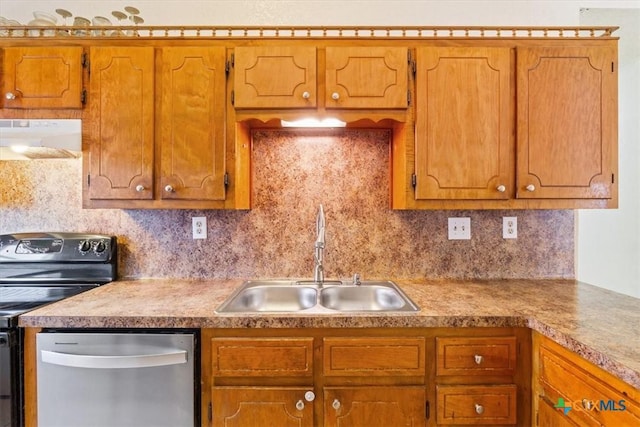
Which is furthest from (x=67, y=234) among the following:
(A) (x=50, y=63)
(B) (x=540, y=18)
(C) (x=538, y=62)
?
(B) (x=540, y=18)

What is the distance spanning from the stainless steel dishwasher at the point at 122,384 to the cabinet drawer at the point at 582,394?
1279 mm

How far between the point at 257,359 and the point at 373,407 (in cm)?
48

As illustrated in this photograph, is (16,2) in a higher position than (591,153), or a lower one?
higher

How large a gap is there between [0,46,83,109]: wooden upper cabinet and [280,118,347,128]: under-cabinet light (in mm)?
985

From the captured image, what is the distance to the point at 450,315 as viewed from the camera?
1271 millimetres

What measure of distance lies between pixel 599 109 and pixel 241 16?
1.92 m

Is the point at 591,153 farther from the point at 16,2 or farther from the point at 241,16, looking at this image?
the point at 16,2

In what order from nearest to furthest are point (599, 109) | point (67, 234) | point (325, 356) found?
point (325, 356) < point (599, 109) < point (67, 234)

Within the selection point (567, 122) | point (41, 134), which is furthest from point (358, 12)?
point (41, 134)

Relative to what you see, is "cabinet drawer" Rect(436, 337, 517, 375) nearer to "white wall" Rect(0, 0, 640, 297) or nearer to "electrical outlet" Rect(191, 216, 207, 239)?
"white wall" Rect(0, 0, 640, 297)

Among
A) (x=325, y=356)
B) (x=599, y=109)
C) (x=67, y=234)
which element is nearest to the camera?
(x=325, y=356)

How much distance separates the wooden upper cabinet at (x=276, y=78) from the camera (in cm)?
154

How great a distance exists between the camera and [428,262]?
6.23 ft

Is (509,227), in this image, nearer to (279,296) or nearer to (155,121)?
(279,296)
